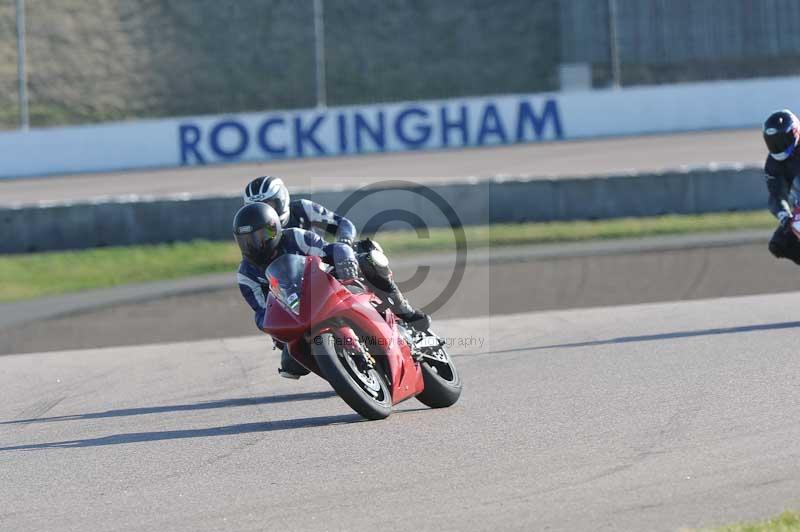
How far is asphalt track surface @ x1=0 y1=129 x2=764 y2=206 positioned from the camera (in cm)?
2769

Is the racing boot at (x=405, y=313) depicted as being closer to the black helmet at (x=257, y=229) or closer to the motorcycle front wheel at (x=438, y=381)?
the motorcycle front wheel at (x=438, y=381)

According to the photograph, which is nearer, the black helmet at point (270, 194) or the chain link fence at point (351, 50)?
the black helmet at point (270, 194)

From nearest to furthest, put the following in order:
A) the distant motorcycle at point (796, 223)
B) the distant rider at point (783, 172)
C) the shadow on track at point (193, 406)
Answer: the shadow on track at point (193, 406)
the distant motorcycle at point (796, 223)
the distant rider at point (783, 172)

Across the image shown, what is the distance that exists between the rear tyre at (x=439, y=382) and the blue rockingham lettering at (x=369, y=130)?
2581 cm

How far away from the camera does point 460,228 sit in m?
21.2

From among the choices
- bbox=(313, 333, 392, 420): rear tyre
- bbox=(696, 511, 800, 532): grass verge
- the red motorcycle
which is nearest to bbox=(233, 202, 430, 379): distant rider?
the red motorcycle

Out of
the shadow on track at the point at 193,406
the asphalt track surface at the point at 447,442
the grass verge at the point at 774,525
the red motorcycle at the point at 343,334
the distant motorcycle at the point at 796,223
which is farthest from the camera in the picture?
the distant motorcycle at the point at 796,223

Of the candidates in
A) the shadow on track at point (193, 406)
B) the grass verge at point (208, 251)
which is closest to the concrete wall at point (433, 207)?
the grass verge at point (208, 251)

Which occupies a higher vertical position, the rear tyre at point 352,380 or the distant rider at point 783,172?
the distant rider at point 783,172

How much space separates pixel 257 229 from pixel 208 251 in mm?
12650

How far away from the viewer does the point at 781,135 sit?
11.0m

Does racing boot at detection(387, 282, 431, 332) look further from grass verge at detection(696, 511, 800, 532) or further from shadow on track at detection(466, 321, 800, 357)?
grass verge at detection(696, 511, 800, 532)

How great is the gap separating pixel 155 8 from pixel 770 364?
40472 mm

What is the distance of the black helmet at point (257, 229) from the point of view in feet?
24.6
